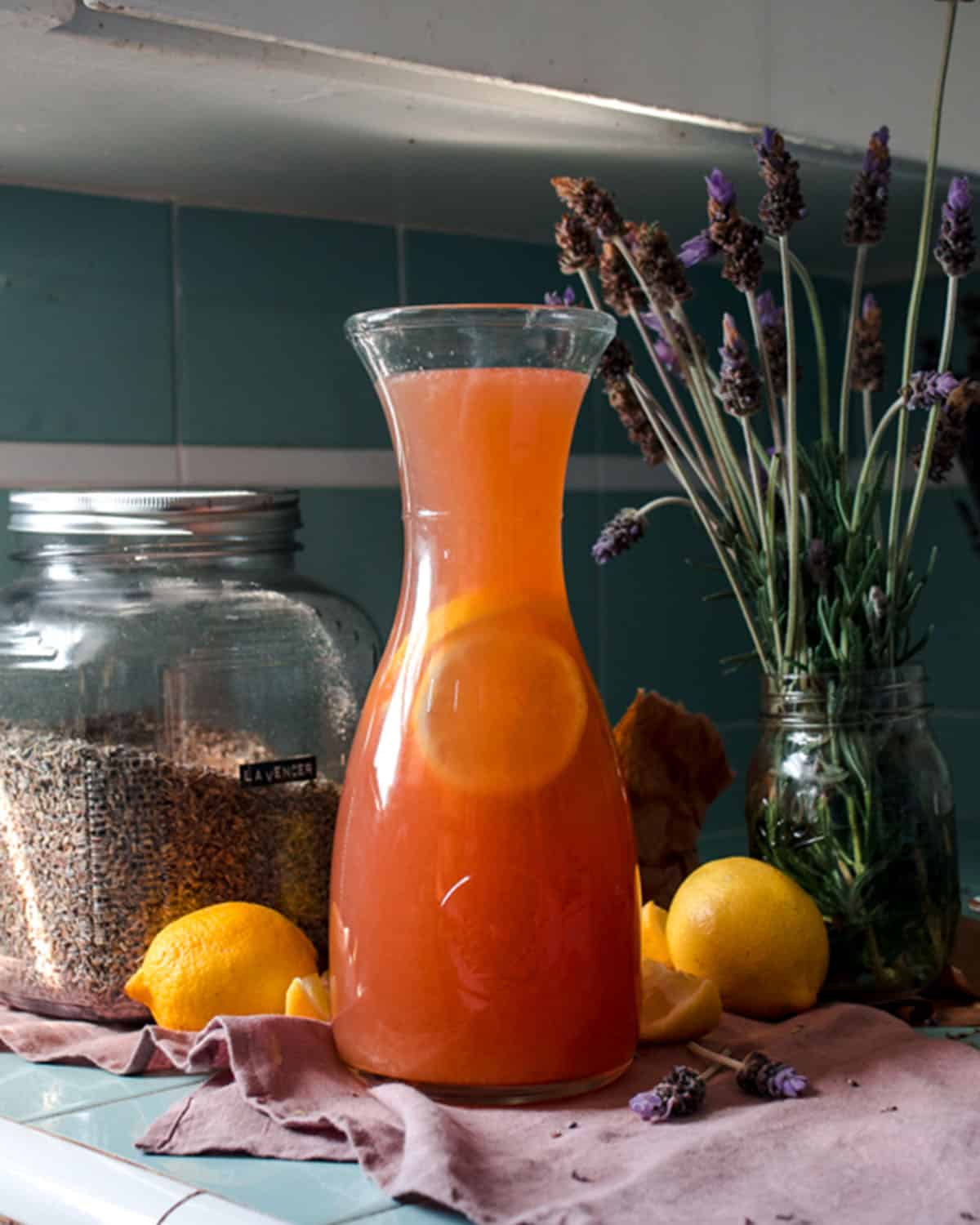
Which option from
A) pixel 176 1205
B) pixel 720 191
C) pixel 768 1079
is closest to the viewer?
pixel 176 1205

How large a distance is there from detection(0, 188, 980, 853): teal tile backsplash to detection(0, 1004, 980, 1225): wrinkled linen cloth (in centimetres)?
35

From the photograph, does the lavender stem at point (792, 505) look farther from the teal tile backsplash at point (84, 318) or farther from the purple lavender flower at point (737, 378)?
the teal tile backsplash at point (84, 318)

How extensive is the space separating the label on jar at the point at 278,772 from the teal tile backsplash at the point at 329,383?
0.88 ft

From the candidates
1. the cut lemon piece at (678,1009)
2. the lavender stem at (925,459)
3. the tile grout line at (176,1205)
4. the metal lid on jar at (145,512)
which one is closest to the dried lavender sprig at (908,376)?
the lavender stem at (925,459)

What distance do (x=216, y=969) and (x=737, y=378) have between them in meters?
0.37

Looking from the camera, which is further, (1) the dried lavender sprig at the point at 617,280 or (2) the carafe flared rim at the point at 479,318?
(1) the dried lavender sprig at the point at 617,280

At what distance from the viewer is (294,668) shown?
0.84 metres

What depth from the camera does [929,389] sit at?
30.9 inches

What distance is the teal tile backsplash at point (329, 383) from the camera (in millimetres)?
1059

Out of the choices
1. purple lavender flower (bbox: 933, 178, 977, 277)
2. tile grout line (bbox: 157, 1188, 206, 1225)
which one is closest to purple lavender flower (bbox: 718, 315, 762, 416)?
purple lavender flower (bbox: 933, 178, 977, 277)

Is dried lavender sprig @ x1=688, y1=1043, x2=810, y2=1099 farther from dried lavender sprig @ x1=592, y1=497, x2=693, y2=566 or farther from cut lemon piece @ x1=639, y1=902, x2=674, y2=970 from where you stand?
dried lavender sprig @ x1=592, y1=497, x2=693, y2=566

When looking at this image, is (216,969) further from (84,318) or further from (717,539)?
(84,318)

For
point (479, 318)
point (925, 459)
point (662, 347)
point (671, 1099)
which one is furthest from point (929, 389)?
point (671, 1099)

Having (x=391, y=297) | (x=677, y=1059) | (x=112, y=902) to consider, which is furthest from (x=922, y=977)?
(x=391, y=297)
